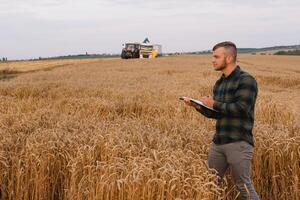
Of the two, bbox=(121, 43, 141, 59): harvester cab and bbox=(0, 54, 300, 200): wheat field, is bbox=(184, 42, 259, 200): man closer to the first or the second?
bbox=(0, 54, 300, 200): wheat field

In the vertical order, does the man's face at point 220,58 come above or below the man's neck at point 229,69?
above

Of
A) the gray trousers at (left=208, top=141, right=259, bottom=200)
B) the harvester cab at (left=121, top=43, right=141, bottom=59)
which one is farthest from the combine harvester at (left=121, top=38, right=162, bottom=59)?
the gray trousers at (left=208, top=141, right=259, bottom=200)

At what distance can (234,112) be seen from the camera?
4363mm

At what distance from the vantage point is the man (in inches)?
172

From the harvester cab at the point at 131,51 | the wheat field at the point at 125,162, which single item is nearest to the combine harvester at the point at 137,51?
the harvester cab at the point at 131,51

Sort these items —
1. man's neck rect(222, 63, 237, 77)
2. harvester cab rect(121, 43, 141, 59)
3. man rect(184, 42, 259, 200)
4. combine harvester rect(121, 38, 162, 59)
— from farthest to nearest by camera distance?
combine harvester rect(121, 38, 162, 59)
harvester cab rect(121, 43, 141, 59)
man's neck rect(222, 63, 237, 77)
man rect(184, 42, 259, 200)

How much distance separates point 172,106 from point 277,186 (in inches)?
202

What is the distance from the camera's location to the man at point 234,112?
4359 mm

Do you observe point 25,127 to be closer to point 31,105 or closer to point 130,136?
point 130,136

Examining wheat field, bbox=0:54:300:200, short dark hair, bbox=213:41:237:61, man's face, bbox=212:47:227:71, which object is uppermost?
short dark hair, bbox=213:41:237:61

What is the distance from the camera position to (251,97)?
4.35 m

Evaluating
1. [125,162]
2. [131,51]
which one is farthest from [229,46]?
[131,51]

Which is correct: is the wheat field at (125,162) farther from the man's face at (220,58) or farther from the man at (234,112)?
the man's face at (220,58)

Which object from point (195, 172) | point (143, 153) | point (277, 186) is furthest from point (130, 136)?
point (277, 186)
